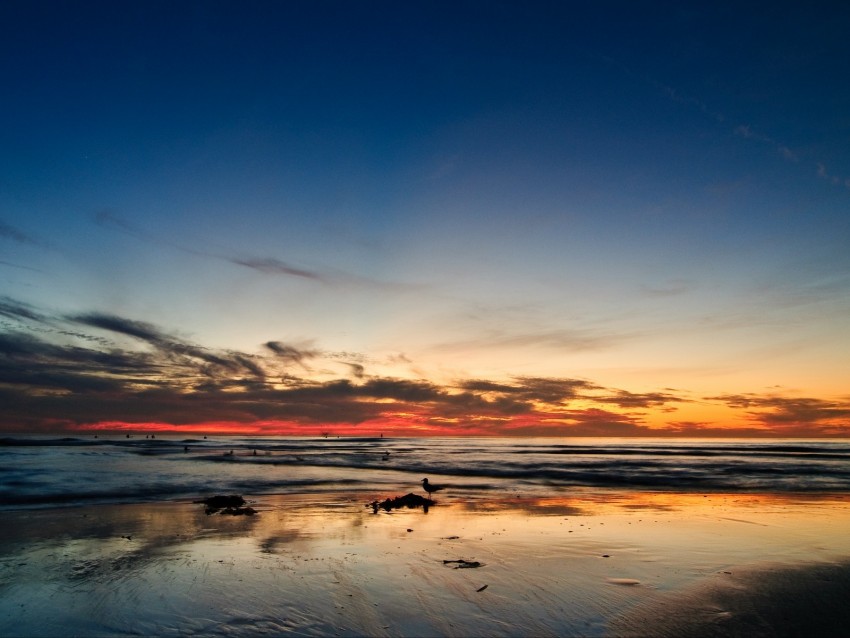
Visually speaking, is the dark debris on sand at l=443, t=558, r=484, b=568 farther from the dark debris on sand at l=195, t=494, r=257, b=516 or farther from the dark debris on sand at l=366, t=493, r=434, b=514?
the dark debris on sand at l=195, t=494, r=257, b=516

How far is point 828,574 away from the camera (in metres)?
10.1

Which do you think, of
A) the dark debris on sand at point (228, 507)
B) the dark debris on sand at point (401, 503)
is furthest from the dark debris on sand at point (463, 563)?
the dark debris on sand at point (228, 507)

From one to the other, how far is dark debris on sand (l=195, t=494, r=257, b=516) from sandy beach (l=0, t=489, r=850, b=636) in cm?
85

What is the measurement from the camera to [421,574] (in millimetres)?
9977

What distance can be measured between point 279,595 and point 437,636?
3.11 meters

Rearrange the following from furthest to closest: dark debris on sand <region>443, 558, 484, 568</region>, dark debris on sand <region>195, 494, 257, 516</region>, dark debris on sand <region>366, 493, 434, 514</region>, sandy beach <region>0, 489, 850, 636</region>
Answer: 1. dark debris on sand <region>366, 493, 434, 514</region>
2. dark debris on sand <region>195, 494, 257, 516</region>
3. dark debris on sand <region>443, 558, 484, 568</region>
4. sandy beach <region>0, 489, 850, 636</region>

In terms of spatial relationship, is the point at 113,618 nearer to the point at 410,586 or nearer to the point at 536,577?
the point at 410,586

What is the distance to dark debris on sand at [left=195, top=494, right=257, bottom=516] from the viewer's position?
18.3 metres

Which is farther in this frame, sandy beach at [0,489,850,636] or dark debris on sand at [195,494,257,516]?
dark debris on sand at [195,494,257,516]

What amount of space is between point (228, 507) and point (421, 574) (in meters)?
11.9

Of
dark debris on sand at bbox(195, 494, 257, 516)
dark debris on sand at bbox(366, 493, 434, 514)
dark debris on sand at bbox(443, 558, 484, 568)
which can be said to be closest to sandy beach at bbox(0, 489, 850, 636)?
dark debris on sand at bbox(443, 558, 484, 568)

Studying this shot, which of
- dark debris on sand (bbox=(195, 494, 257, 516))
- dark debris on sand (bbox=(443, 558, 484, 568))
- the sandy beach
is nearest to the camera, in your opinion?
the sandy beach

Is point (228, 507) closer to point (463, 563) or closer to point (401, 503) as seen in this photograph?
point (401, 503)

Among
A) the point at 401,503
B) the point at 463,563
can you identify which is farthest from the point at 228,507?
the point at 463,563
